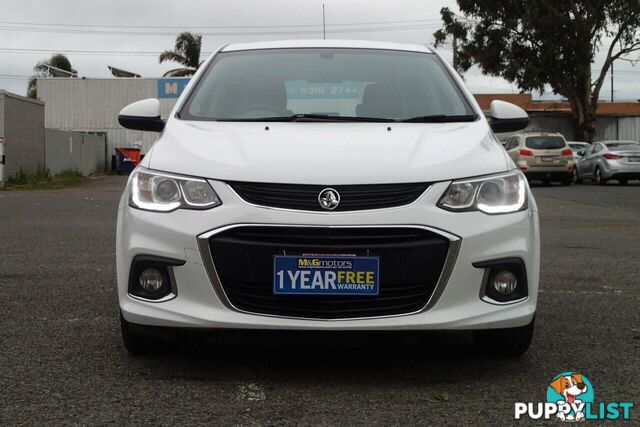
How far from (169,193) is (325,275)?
0.76 metres

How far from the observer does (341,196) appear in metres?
3.71

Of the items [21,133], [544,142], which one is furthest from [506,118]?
[544,142]

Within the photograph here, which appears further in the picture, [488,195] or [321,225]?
[488,195]

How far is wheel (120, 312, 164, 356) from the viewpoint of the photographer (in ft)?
13.4

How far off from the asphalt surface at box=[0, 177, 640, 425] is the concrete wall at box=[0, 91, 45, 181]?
1816cm

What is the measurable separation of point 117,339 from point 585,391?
7.60 feet

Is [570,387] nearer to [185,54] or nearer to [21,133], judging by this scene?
Result: [21,133]

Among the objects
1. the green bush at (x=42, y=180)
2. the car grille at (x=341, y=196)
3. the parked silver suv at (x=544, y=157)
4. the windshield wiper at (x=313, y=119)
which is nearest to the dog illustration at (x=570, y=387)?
the car grille at (x=341, y=196)

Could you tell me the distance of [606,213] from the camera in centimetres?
1517

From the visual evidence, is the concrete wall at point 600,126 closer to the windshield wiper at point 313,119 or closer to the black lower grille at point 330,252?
the windshield wiper at point 313,119

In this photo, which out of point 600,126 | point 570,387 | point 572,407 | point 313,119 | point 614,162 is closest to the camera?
point 572,407

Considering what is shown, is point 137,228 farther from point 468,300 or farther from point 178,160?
point 468,300

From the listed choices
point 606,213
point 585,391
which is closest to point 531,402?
point 585,391

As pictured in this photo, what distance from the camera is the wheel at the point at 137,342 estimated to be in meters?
4.08
